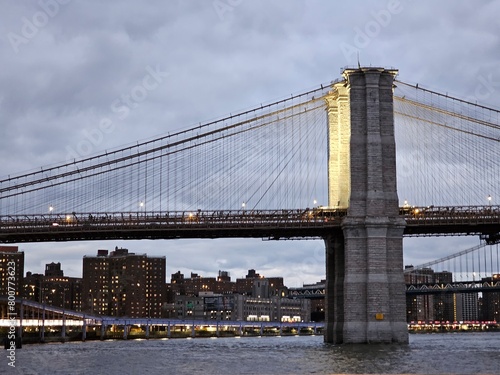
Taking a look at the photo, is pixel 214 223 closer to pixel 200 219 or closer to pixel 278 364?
pixel 200 219

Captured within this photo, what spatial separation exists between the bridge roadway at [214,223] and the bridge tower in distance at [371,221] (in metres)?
3.28

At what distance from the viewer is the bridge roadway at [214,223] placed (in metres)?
85.3

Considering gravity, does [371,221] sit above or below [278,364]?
above

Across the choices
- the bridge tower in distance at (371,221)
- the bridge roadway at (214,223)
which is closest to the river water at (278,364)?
the bridge tower in distance at (371,221)

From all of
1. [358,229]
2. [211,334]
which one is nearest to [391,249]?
[358,229]

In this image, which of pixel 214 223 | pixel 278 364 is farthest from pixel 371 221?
pixel 278 364

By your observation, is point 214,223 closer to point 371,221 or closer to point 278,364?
point 371,221

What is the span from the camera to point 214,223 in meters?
86.6

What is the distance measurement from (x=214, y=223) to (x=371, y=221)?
14.8m

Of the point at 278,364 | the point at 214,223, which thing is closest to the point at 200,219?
the point at 214,223

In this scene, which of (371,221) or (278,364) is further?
(371,221)

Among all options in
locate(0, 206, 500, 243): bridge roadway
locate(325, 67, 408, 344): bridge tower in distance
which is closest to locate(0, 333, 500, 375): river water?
locate(325, 67, 408, 344): bridge tower in distance

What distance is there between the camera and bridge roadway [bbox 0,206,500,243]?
85.3 metres

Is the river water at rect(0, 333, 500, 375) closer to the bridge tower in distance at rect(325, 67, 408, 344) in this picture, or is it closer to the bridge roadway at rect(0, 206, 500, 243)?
the bridge tower in distance at rect(325, 67, 408, 344)
